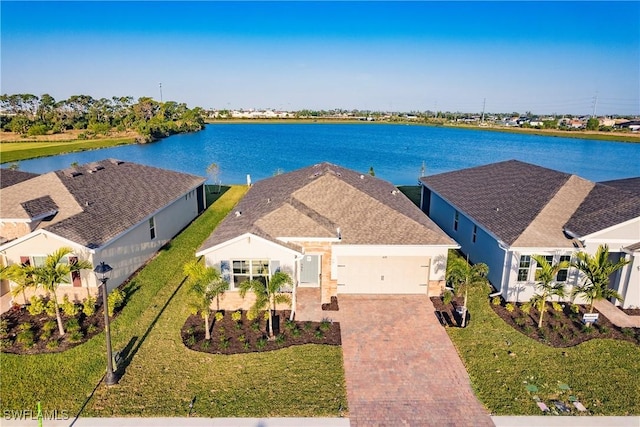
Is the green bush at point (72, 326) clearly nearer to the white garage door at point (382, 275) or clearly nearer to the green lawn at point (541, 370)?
the white garage door at point (382, 275)

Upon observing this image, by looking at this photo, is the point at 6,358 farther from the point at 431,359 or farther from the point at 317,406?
the point at 431,359

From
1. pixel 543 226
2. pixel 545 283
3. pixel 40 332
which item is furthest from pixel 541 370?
pixel 40 332

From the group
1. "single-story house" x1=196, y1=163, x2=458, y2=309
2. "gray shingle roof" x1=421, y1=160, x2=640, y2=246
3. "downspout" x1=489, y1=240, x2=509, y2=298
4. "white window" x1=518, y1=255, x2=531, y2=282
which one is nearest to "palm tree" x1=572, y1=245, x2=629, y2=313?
"gray shingle roof" x1=421, y1=160, x2=640, y2=246

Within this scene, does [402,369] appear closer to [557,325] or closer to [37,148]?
[557,325]

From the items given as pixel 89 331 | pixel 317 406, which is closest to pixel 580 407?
pixel 317 406

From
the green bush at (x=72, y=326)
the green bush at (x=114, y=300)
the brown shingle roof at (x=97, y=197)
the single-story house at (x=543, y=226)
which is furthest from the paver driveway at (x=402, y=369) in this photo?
the brown shingle roof at (x=97, y=197)

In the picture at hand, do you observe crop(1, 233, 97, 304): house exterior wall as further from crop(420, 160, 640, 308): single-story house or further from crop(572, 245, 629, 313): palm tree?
crop(572, 245, 629, 313): palm tree
